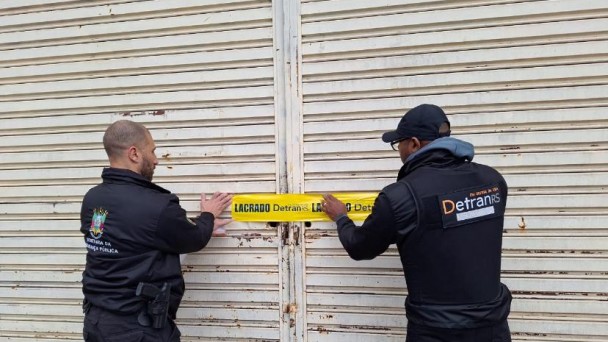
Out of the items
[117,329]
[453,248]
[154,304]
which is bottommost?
[117,329]

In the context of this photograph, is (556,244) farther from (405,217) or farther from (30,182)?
(30,182)

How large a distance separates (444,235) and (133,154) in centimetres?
165

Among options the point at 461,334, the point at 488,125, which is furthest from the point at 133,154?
the point at 488,125

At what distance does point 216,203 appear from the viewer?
110 inches

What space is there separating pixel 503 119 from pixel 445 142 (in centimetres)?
75

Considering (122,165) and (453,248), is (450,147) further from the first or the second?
(122,165)

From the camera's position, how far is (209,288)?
9.67 ft

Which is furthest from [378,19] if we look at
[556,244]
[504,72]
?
[556,244]

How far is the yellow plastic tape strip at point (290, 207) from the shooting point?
8.79 ft

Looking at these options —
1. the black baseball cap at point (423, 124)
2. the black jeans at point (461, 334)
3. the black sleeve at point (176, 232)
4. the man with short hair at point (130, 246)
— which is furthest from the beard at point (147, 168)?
the black jeans at point (461, 334)

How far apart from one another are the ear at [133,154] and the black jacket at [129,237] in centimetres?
9

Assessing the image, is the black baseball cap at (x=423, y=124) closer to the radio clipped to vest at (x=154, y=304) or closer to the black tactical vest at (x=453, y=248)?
the black tactical vest at (x=453, y=248)

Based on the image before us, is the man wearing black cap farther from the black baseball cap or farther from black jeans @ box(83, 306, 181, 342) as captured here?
black jeans @ box(83, 306, 181, 342)

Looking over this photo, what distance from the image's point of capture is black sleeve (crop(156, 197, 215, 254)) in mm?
2229
